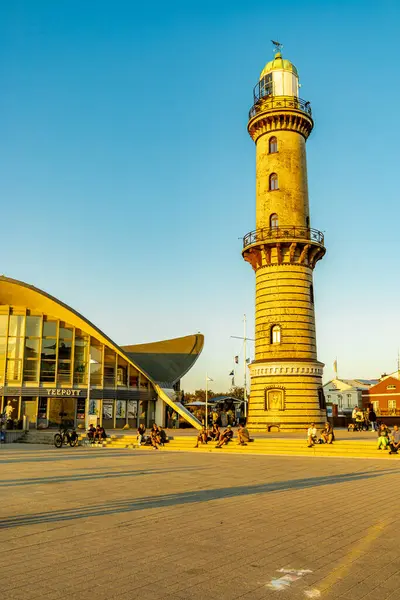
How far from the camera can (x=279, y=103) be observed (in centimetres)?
3906

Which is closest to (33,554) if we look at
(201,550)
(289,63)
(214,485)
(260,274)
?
(201,550)

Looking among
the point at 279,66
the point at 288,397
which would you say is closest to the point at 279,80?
the point at 279,66

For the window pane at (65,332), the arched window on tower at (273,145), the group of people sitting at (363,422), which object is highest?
the arched window on tower at (273,145)

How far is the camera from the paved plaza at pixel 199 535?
19.9 ft

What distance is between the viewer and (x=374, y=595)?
5730 millimetres

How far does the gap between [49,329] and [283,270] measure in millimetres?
19012

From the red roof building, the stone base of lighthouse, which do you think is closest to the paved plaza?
the stone base of lighthouse

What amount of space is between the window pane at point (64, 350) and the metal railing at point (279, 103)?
74.2ft

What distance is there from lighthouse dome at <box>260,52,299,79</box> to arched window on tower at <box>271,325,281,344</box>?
771 inches

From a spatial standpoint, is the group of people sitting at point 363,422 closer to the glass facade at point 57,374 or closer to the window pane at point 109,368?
the glass facade at point 57,374

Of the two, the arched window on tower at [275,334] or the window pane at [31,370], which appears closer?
the arched window on tower at [275,334]

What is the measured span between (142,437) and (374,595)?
24157 millimetres

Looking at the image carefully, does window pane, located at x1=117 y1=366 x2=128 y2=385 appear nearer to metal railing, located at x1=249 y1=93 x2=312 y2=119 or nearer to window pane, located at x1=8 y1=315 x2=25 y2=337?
window pane, located at x1=8 y1=315 x2=25 y2=337

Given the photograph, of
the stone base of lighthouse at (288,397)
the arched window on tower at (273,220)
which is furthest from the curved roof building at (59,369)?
the arched window on tower at (273,220)
